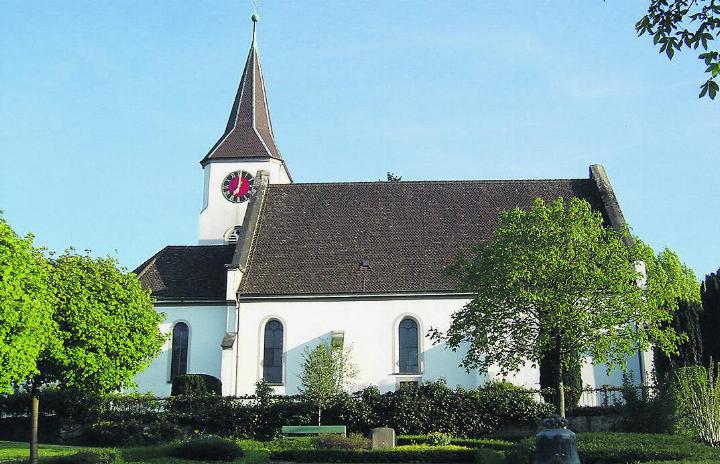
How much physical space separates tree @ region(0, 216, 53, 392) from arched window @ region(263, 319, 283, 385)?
14705 millimetres

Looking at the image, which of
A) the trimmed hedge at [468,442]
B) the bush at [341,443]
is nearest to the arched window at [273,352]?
the trimmed hedge at [468,442]

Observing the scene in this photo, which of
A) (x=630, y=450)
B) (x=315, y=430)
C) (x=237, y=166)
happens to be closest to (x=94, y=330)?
(x=315, y=430)

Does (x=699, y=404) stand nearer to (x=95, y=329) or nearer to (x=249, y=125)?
(x=95, y=329)

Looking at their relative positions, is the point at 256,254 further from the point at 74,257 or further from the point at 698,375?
the point at 698,375

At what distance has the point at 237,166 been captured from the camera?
4919 cm

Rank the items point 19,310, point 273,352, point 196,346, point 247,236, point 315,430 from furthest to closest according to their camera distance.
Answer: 1. point 247,236
2. point 196,346
3. point 273,352
4. point 315,430
5. point 19,310

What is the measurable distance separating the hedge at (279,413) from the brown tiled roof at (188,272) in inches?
324

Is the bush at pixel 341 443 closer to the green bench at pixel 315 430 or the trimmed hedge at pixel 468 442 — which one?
the green bench at pixel 315 430

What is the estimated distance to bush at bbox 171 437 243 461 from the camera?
22891mm

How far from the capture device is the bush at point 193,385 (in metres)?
34.4

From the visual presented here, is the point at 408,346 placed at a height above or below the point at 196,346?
below

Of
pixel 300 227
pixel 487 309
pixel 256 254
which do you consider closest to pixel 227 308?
pixel 256 254

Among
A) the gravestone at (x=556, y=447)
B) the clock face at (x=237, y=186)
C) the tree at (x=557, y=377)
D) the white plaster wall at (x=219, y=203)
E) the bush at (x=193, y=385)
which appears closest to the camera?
the gravestone at (x=556, y=447)

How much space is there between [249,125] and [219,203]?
6005 millimetres
